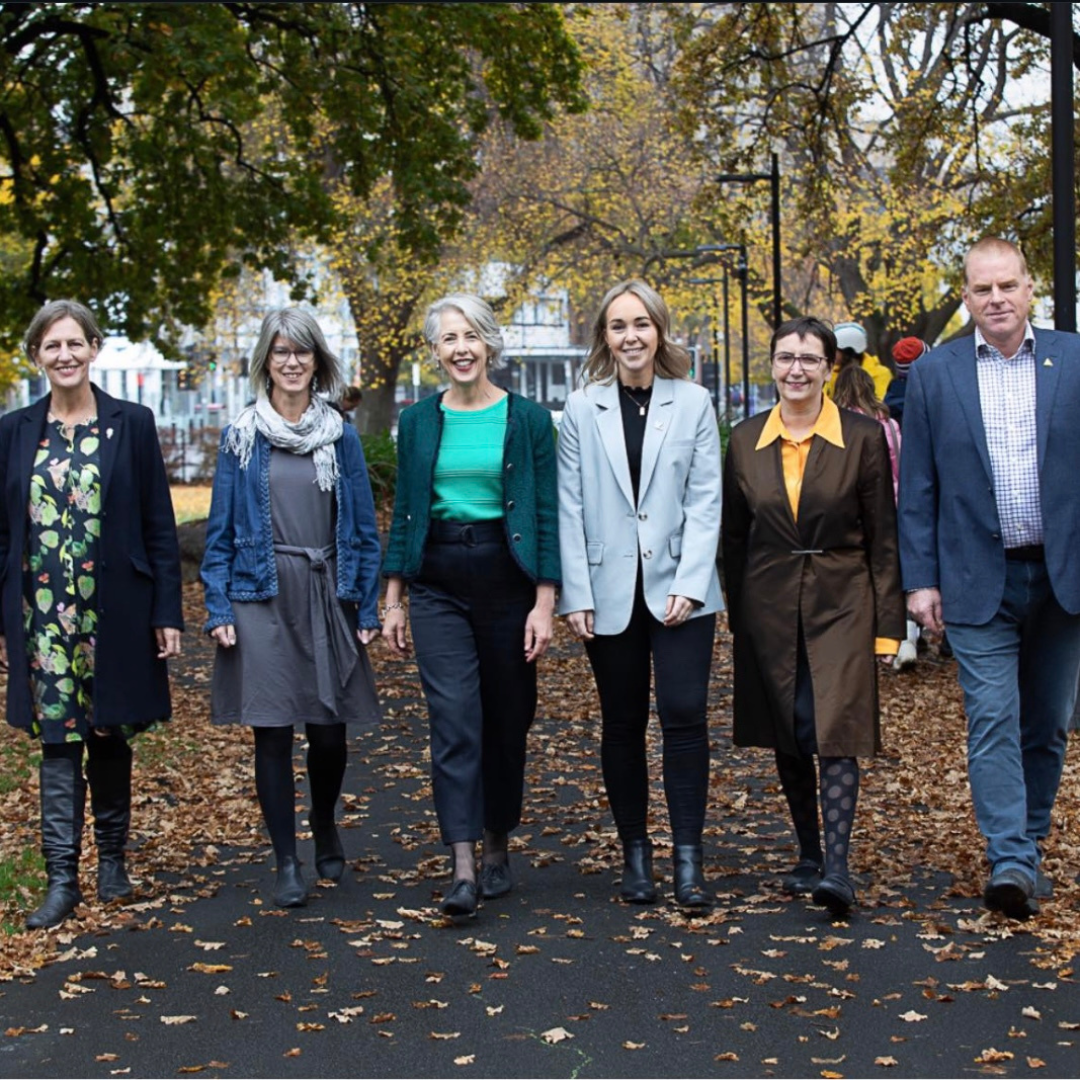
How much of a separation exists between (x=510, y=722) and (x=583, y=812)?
1929 millimetres

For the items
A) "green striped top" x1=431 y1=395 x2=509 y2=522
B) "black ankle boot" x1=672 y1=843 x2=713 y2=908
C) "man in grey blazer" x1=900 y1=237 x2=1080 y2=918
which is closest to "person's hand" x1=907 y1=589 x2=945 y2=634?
"man in grey blazer" x1=900 y1=237 x2=1080 y2=918

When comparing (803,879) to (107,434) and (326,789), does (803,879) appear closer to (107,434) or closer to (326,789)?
(326,789)

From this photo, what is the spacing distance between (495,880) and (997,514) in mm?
2209

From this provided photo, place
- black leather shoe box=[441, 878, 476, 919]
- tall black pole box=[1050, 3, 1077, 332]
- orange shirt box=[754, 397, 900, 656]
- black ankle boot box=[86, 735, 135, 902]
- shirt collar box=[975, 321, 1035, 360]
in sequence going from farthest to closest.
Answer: tall black pole box=[1050, 3, 1077, 332], black ankle boot box=[86, 735, 135, 902], orange shirt box=[754, 397, 900, 656], shirt collar box=[975, 321, 1035, 360], black leather shoe box=[441, 878, 476, 919]

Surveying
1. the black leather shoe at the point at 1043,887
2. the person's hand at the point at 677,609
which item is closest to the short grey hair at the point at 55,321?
the person's hand at the point at 677,609

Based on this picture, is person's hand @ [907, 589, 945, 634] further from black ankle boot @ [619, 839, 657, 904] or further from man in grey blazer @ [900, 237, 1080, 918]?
black ankle boot @ [619, 839, 657, 904]

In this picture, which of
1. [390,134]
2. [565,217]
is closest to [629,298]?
[390,134]

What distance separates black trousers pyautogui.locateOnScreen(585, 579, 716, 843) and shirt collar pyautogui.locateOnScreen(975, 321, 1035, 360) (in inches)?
51.9

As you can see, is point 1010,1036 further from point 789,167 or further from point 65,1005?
point 789,167

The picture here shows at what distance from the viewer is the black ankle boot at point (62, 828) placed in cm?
661

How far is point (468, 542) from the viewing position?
6.59 m

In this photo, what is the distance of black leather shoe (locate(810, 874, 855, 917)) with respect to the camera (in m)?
6.19

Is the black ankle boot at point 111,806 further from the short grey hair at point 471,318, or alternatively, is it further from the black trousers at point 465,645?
the short grey hair at point 471,318

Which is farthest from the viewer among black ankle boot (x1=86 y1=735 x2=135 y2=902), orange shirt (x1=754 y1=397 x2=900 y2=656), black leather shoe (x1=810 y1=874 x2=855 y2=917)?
black ankle boot (x1=86 y1=735 x2=135 y2=902)
